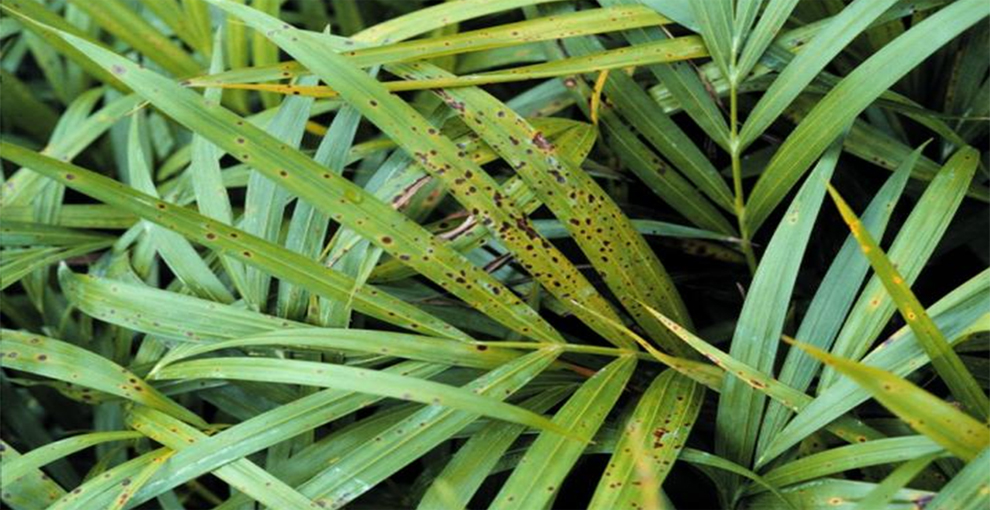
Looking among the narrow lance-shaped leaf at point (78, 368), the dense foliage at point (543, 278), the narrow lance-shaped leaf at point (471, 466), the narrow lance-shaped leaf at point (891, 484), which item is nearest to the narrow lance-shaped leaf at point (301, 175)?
the dense foliage at point (543, 278)

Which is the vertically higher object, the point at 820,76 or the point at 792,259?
the point at 820,76

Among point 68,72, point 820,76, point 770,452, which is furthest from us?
point 68,72

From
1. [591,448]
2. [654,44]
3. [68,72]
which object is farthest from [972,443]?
[68,72]

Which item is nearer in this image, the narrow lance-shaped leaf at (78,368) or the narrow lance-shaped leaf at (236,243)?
the narrow lance-shaped leaf at (236,243)

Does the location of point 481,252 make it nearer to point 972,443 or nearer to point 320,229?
point 320,229

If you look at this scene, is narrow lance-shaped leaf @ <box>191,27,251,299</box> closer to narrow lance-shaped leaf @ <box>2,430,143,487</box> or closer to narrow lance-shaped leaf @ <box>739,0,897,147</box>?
narrow lance-shaped leaf @ <box>2,430,143,487</box>

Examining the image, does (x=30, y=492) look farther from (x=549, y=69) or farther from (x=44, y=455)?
(x=549, y=69)

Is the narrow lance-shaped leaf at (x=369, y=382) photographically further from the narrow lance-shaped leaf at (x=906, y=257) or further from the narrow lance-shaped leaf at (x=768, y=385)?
the narrow lance-shaped leaf at (x=906, y=257)

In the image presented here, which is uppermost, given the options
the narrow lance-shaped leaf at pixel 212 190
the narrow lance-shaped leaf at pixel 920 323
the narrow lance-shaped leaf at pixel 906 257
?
the narrow lance-shaped leaf at pixel 212 190
